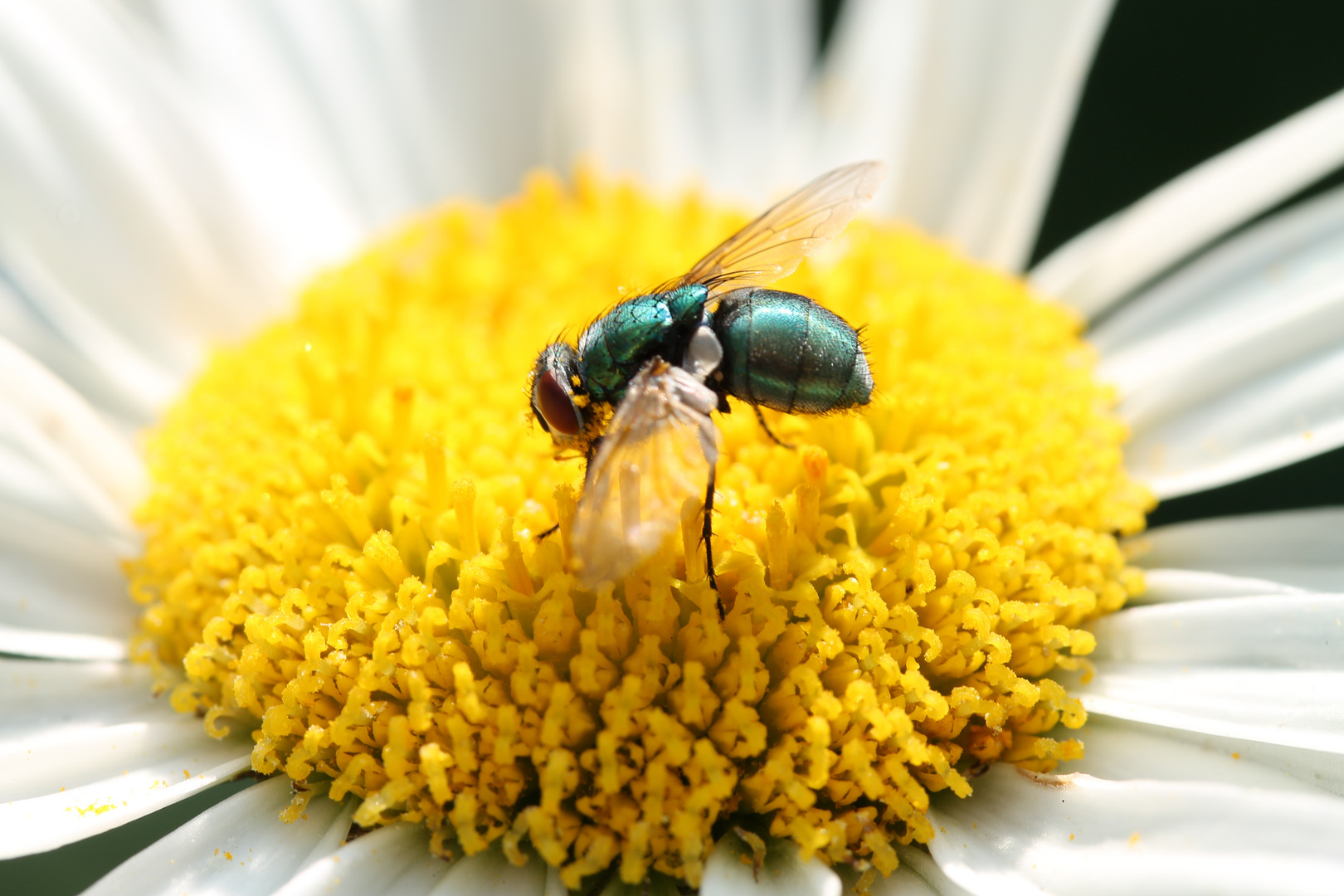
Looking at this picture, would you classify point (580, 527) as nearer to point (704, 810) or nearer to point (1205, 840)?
point (704, 810)

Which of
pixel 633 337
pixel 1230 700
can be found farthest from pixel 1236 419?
pixel 633 337

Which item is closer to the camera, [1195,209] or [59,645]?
[59,645]

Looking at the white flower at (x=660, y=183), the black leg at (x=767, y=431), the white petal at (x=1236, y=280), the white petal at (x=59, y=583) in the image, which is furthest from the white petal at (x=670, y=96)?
the white petal at (x=59, y=583)

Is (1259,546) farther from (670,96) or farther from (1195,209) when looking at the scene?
(670,96)

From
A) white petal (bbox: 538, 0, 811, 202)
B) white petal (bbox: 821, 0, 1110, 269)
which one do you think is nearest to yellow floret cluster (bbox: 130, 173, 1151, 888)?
white petal (bbox: 821, 0, 1110, 269)

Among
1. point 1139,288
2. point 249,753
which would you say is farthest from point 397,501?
point 1139,288

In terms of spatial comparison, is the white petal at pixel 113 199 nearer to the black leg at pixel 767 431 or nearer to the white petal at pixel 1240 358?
the black leg at pixel 767 431
